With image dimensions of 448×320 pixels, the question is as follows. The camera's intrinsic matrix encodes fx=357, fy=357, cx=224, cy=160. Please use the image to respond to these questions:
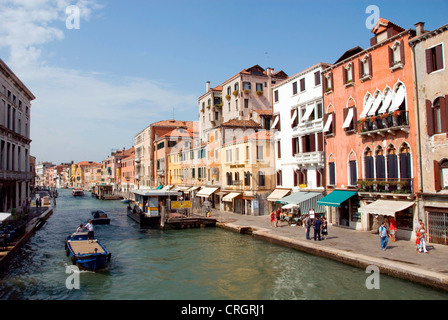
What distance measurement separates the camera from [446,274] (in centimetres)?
1302

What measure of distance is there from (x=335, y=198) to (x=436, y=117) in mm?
8509

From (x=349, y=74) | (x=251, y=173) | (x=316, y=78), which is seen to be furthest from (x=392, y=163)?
(x=251, y=173)

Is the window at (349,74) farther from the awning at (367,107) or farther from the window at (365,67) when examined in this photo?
the awning at (367,107)

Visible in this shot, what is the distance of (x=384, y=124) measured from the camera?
20.9 metres

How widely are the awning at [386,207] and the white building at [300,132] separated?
6.58 metres

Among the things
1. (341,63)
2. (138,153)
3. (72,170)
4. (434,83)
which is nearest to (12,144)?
(341,63)

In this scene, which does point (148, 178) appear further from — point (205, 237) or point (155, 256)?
point (155, 256)

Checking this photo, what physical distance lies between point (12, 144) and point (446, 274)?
3964 cm

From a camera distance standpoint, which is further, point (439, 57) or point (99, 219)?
point (99, 219)

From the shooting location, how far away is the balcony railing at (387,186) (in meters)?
19.5

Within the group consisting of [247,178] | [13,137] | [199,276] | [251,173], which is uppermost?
[13,137]

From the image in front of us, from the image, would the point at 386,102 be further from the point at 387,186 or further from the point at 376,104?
the point at 387,186
